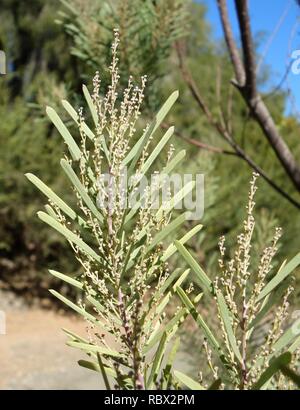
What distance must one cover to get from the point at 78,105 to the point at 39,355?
155 inches

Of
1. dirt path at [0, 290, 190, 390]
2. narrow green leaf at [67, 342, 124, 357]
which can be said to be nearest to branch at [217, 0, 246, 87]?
narrow green leaf at [67, 342, 124, 357]

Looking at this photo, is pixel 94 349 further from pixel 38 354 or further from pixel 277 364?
pixel 38 354

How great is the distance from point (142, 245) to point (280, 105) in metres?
5.86

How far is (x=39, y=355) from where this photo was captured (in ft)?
14.4

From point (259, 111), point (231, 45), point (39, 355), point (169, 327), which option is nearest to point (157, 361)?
point (169, 327)

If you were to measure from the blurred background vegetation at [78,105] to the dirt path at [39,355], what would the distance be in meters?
0.57

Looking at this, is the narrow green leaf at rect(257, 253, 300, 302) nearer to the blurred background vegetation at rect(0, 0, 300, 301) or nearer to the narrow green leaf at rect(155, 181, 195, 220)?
the narrow green leaf at rect(155, 181, 195, 220)

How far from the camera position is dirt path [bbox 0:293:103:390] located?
3873 millimetres

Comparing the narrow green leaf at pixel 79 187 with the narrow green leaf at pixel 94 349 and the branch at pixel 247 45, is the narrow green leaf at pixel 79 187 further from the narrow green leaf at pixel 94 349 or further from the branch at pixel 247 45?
the branch at pixel 247 45

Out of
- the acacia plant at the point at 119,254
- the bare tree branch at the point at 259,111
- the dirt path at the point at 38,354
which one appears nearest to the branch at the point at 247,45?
the bare tree branch at the point at 259,111

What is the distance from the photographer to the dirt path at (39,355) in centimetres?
387

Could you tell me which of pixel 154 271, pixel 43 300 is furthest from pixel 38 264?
pixel 154 271
